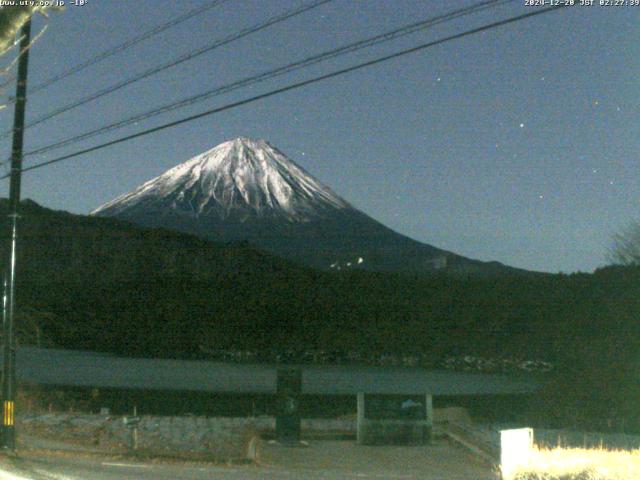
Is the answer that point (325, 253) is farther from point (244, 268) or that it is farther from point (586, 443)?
point (586, 443)

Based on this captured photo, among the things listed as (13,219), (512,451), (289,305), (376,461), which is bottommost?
(376,461)

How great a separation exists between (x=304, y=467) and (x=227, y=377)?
74.8 feet

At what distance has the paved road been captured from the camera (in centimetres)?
1296

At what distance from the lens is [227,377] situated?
36.9 m

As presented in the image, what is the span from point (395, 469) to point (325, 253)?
342 feet

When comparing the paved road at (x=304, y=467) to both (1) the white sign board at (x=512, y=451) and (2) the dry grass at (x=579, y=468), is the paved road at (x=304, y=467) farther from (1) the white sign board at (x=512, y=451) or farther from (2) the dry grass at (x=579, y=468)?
(2) the dry grass at (x=579, y=468)

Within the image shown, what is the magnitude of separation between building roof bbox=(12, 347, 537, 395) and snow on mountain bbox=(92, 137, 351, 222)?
243 feet

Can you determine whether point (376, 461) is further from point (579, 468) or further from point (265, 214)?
point (265, 214)

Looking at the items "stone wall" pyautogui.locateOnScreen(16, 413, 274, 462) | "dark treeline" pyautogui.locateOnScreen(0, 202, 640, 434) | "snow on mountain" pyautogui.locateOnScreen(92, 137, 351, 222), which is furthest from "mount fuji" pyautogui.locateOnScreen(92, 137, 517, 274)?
"stone wall" pyautogui.locateOnScreen(16, 413, 274, 462)

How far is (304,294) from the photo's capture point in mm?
50188

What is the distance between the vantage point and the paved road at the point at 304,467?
12961 mm

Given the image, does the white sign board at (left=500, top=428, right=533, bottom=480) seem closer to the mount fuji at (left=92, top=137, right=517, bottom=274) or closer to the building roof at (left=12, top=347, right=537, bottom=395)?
the building roof at (left=12, top=347, right=537, bottom=395)

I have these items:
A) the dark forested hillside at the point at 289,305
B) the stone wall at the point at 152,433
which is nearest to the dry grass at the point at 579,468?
the stone wall at the point at 152,433

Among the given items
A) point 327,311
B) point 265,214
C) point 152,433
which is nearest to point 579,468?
point 152,433
